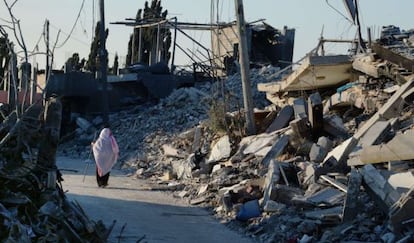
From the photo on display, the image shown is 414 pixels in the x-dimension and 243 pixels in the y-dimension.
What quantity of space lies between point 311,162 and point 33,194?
19.6 ft

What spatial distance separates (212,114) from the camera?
1758 cm

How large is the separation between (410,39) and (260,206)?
27.4 feet

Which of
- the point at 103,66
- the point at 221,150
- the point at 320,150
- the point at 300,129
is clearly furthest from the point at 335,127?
the point at 103,66

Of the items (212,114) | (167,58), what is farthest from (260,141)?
(167,58)

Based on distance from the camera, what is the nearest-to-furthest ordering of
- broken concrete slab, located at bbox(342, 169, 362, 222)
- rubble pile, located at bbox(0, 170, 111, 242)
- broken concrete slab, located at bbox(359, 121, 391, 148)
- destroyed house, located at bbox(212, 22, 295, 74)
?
rubble pile, located at bbox(0, 170, 111, 242), broken concrete slab, located at bbox(342, 169, 362, 222), broken concrete slab, located at bbox(359, 121, 391, 148), destroyed house, located at bbox(212, 22, 295, 74)

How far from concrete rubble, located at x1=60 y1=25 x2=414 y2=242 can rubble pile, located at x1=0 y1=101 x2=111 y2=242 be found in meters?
3.03

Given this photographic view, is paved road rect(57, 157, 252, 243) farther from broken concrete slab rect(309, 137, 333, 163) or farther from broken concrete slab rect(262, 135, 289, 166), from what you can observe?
broken concrete slab rect(309, 137, 333, 163)

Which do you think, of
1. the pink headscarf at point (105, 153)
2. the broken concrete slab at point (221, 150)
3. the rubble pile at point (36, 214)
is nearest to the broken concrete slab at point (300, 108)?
the broken concrete slab at point (221, 150)

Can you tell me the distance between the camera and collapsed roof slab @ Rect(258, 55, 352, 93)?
49.4ft

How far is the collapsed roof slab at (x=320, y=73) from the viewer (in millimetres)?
15055

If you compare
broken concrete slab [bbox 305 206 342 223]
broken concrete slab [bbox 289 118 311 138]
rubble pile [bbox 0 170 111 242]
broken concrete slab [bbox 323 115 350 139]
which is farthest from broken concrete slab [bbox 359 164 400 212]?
broken concrete slab [bbox 289 118 311 138]

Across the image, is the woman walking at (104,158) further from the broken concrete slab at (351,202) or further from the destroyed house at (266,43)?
the destroyed house at (266,43)

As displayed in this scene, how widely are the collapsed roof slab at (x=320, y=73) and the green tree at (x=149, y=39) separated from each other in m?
16.7

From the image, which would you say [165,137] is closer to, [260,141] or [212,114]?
[212,114]
